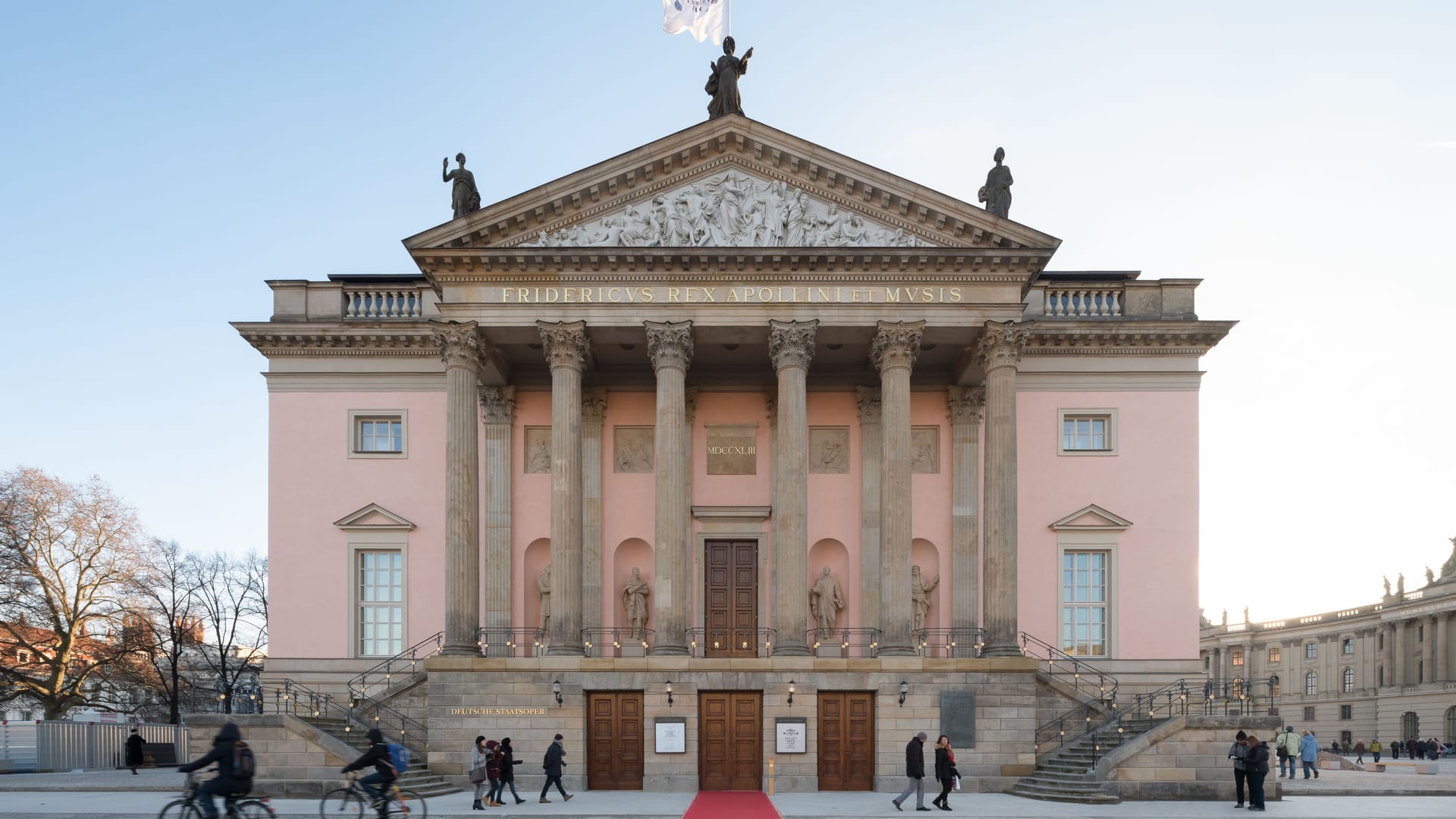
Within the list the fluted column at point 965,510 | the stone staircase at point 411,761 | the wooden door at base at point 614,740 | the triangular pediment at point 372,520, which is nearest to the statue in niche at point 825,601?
the fluted column at point 965,510

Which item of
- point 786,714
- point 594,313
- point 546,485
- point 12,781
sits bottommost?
point 12,781

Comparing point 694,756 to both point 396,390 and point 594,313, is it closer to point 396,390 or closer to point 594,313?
point 594,313

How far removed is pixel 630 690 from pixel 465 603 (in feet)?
15.1

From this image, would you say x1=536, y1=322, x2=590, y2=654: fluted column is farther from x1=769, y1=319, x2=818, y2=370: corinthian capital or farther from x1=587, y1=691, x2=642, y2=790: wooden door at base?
x1=769, y1=319, x2=818, y2=370: corinthian capital

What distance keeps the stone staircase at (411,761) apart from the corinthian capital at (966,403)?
1684cm

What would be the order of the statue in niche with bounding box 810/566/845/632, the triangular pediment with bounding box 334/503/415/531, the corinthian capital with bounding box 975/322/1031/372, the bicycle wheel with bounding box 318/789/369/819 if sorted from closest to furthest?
the bicycle wheel with bounding box 318/789/369/819, the corinthian capital with bounding box 975/322/1031/372, the statue in niche with bounding box 810/566/845/632, the triangular pediment with bounding box 334/503/415/531

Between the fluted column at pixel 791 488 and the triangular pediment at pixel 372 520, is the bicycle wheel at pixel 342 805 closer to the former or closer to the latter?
the fluted column at pixel 791 488

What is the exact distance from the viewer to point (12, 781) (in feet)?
102

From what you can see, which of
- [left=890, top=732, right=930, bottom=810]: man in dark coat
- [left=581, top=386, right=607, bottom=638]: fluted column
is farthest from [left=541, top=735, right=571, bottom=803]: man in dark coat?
[left=890, top=732, right=930, bottom=810]: man in dark coat

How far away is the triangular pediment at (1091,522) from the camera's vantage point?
110 feet

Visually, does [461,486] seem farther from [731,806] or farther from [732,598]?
[731,806]

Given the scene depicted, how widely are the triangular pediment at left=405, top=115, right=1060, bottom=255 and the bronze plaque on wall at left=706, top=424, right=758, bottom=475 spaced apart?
6.50m

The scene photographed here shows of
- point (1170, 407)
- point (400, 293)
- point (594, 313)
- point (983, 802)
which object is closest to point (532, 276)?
point (594, 313)

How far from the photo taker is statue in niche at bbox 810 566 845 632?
32.3m
